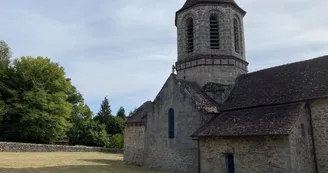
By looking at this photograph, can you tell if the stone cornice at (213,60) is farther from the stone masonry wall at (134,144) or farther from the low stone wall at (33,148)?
the low stone wall at (33,148)

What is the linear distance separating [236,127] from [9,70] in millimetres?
31414

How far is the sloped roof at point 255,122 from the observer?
42.7 ft

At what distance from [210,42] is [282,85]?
664 cm

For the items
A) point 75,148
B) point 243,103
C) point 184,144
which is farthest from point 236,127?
point 75,148

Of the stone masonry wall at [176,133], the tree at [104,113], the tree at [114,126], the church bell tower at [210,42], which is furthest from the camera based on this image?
the tree at [104,113]

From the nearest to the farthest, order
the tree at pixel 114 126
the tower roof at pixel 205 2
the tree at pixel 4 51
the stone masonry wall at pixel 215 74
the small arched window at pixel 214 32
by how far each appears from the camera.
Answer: the stone masonry wall at pixel 215 74
the small arched window at pixel 214 32
the tower roof at pixel 205 2
the tree at pixel 4 51
the tree at pixel 114 126

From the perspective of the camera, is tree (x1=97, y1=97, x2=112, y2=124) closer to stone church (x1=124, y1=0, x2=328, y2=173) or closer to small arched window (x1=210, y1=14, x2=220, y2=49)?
stone church (x1=124, y1=0, x2=328, y2=173)

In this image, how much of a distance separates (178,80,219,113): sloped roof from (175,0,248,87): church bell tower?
4.32 feet

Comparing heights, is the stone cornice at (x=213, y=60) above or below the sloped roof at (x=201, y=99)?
above

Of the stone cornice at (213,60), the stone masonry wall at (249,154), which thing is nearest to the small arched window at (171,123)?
the stone masonry wall at (249,154)

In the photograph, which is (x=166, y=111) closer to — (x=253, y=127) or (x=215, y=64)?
(x=215, y=64)

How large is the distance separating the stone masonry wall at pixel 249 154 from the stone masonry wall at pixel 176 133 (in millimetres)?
1148

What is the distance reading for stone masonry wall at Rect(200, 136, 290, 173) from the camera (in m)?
12.7

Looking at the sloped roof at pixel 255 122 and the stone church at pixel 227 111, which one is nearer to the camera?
the sloped roof at pixel 255 122
